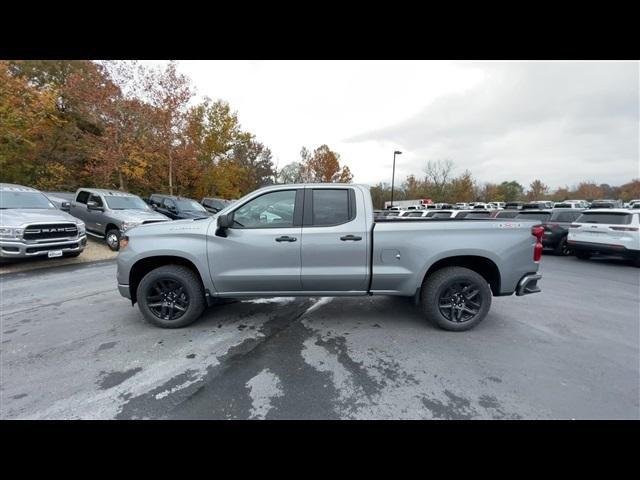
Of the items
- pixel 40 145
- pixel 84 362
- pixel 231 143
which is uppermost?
pixel 231 143

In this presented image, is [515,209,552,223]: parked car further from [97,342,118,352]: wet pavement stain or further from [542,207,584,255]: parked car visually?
[97,342,118,352]: wet pavement stain

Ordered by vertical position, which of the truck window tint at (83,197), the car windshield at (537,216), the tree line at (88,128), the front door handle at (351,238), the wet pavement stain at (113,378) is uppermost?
the tree line at (88,128)

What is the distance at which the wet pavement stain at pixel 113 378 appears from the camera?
2.41 meters

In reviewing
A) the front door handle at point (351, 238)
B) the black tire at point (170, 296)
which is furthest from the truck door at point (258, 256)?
the front door handle at point (351, 238)

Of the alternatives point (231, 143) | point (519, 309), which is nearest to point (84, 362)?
point (519, 309)

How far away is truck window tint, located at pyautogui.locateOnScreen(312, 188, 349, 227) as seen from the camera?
3469 millimetres

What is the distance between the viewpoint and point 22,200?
274 inches

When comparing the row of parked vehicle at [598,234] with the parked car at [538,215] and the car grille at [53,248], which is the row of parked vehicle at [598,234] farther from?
the car grille at [53,248]

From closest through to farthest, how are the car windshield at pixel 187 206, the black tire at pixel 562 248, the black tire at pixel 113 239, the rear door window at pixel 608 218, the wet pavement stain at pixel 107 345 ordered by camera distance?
the wet pavement stain at pixel 107 345
the rear door window at pixel 608 218
the black tire at pixel 113 239
the black tire at pixel 562 248
the car windshield at pixel 187 206

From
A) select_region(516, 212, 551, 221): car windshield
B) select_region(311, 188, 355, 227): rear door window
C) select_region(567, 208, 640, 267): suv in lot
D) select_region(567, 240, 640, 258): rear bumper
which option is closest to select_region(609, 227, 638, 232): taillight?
select_region(567, 208, 640, 267): suv in lot

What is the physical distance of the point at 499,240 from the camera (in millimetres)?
3430

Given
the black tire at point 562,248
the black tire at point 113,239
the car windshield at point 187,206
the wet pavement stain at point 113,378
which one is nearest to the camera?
the wet pavement stain at point 113,378

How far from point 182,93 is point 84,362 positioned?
59.8ft
